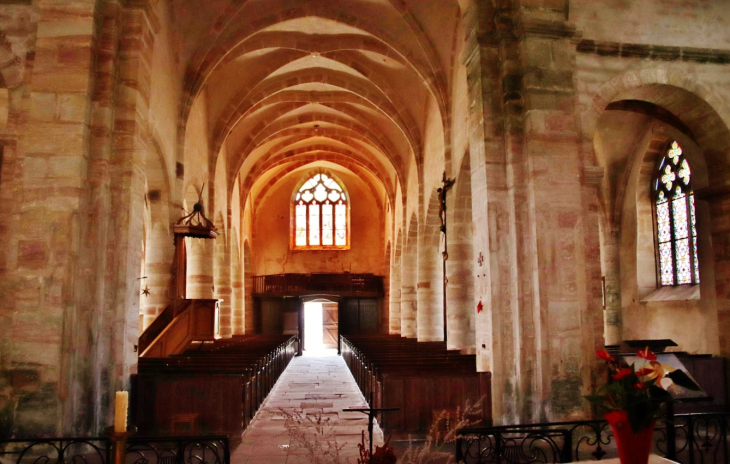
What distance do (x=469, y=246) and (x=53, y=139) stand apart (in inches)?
325

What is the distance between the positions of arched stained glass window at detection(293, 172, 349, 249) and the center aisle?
30.7ft

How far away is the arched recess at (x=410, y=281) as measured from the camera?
63.9ft

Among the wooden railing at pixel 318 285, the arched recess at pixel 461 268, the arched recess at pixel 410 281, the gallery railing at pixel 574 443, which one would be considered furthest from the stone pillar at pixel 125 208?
the wooden railing at pixel 318 285

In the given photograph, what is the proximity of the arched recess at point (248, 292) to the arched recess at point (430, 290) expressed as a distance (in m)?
10.7

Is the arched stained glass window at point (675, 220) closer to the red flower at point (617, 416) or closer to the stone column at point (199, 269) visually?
the red flower at point (617, 416)

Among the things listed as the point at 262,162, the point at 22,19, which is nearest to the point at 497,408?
the point at 22,19

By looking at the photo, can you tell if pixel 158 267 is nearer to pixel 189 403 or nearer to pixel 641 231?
pixel 189 403

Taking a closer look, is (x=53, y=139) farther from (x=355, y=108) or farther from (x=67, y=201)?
(x=355, y=108)

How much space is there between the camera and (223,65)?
14.1 m

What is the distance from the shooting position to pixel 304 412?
32.5 ft

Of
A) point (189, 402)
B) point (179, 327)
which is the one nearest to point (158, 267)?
point (179, 327)

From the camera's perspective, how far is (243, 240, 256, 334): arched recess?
1022 inches

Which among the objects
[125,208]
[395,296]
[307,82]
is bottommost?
[395,296]

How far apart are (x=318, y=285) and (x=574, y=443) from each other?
63.0ft
